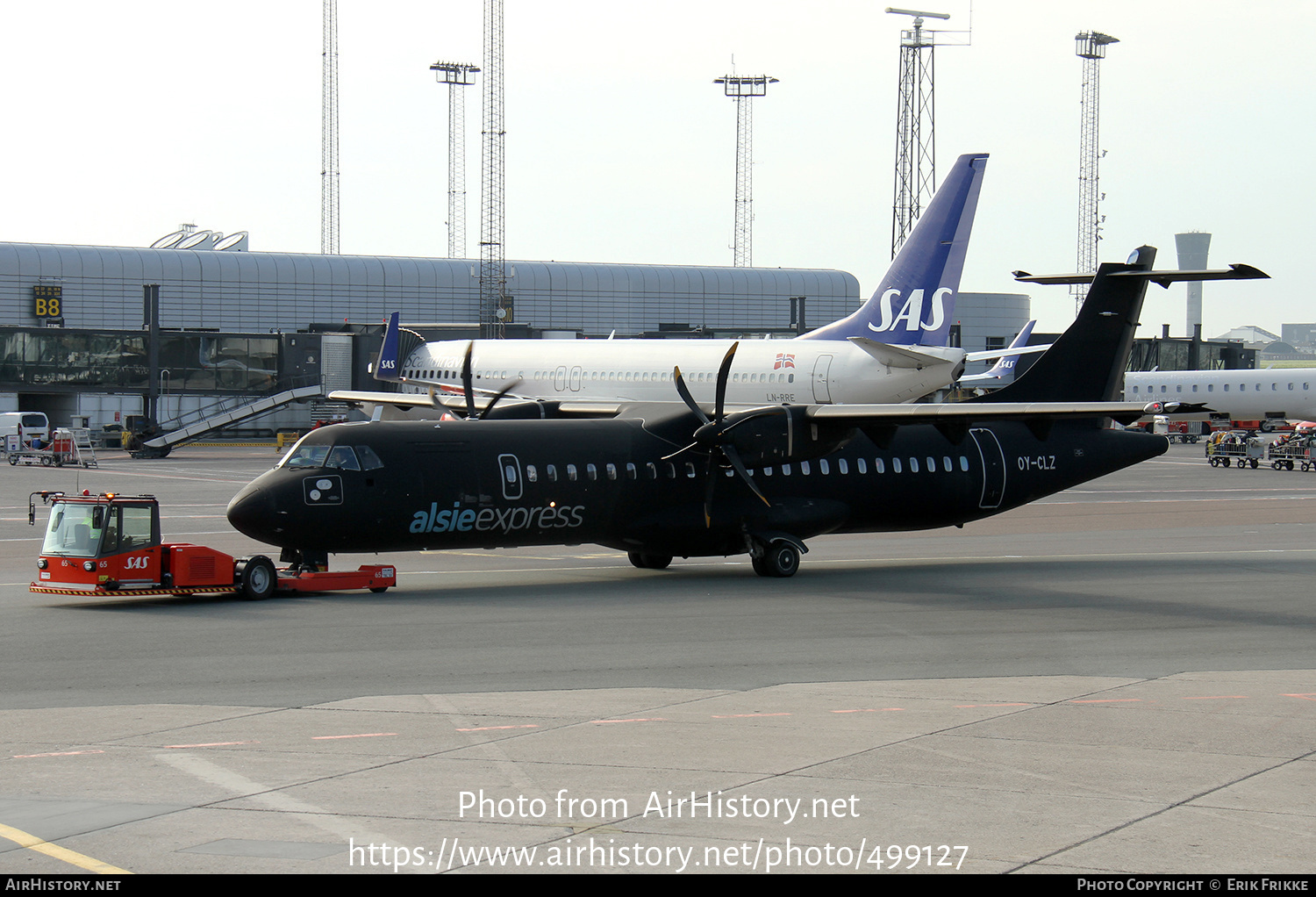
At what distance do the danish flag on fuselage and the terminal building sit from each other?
24478 millimetres

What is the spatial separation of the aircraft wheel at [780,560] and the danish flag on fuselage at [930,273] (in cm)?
1788

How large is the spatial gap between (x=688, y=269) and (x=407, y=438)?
307ft

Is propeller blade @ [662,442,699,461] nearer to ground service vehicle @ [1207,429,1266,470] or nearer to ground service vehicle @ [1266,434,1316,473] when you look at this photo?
ground service vehicle @ [1266,434,1316,473]

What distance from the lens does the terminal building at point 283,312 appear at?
76.8m

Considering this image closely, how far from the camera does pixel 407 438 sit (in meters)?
23.7

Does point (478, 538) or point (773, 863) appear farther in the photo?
point (478, 538)

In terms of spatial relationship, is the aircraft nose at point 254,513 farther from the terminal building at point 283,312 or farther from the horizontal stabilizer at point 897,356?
the terminal building at point 283,312

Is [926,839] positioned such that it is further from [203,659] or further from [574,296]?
[574,296]

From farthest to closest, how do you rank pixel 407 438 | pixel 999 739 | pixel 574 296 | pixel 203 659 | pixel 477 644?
1. pixel 574 296
2. pixel 407 438
3. pixel 477 644
4. pixel 203 659
5. pixel 999 739

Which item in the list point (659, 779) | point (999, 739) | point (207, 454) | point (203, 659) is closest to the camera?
point (659, 779)

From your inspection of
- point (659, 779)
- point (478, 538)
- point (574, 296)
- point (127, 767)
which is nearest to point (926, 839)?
point (659, 779)

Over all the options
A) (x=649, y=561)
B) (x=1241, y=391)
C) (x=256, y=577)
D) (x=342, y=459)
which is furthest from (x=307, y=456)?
(x=1241, y=391)

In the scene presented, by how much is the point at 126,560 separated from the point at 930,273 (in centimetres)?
2800

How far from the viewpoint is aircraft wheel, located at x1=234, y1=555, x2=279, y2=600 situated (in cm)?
2197
